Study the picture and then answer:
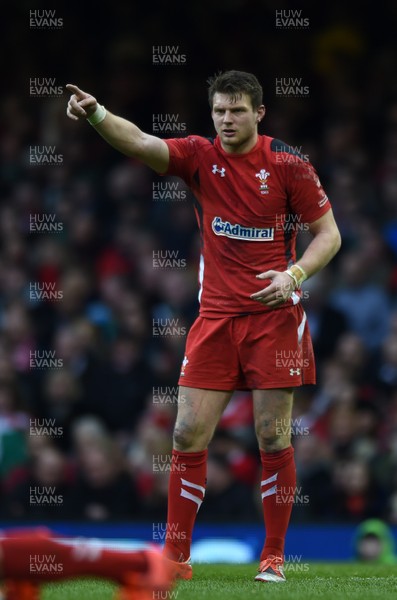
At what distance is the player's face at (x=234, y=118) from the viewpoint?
585 centimetres

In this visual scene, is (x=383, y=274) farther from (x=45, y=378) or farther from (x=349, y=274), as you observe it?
(x=45, y=378)

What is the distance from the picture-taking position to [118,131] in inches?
225

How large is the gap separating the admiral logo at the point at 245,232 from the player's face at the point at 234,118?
0.40 m

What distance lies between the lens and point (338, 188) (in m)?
11.5

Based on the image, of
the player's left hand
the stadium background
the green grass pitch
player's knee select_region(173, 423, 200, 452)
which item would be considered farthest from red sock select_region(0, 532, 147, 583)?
the stadium background

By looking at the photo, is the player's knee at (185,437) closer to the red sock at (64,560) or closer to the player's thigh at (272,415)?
the player's thigh at (272,415)

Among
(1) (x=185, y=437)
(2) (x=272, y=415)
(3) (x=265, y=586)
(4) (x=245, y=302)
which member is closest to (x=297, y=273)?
(4) (x=245, y=302)

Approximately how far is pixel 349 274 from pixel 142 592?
734 cm

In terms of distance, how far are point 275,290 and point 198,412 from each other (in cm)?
76

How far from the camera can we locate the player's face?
5.85m

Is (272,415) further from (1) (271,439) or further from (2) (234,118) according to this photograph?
(2) (234,118)

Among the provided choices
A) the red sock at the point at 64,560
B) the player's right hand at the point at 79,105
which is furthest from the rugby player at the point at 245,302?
the red sock at the point at 64,560

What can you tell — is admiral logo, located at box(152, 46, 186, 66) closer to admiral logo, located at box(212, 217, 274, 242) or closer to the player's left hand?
admiral logo, located at box(212, 217, 274, 242)

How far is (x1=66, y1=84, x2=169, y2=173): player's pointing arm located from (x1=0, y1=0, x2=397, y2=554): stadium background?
2.43 m
